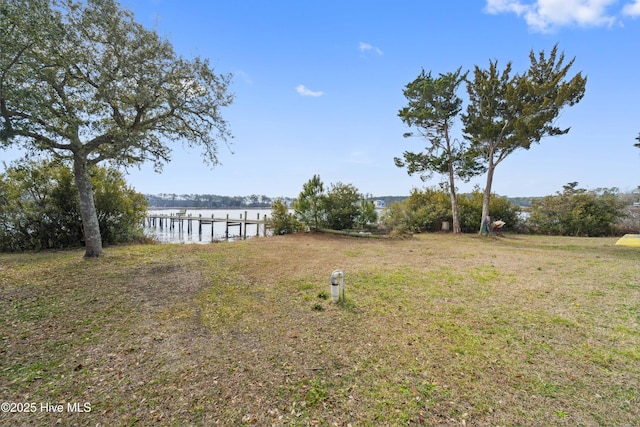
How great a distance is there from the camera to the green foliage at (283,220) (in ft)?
42.9

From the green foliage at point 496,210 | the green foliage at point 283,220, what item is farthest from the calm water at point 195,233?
the green foliage at point 496,210

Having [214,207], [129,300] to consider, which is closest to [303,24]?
[129,300]

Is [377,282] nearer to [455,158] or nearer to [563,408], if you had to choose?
[563,408]

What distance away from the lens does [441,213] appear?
48.2ft

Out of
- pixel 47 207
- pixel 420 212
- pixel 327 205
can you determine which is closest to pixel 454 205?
pixel 420 212

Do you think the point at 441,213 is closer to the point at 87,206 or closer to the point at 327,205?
the point at 327,205

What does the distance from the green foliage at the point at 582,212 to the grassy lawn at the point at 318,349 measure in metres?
9.53

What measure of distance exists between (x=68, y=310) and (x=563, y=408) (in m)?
5.22

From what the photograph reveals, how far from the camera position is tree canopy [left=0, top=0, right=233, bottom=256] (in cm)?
476

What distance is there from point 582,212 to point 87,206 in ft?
61.4

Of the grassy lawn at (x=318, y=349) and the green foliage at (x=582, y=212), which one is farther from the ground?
the green foliage at (x=582, y=212)

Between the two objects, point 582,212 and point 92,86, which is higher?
point 92,86

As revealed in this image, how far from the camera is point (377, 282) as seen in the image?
16.2 feet

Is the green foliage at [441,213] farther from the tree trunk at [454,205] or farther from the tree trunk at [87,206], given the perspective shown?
the tree trunk at [87,206]
